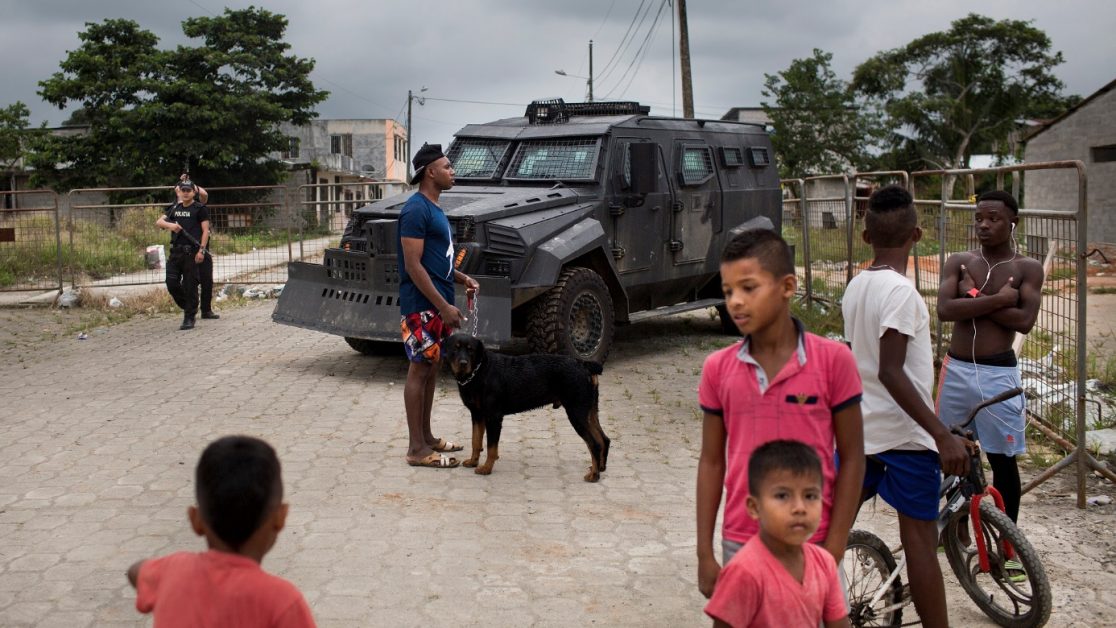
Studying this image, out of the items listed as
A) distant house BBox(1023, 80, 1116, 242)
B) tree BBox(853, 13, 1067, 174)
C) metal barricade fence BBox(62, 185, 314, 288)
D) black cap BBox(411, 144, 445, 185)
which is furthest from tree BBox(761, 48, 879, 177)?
black cap BBox(411, 144, 445, 185)

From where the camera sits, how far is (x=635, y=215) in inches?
393

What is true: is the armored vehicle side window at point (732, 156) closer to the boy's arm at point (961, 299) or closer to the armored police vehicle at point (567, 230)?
the armored police vehicle at point (567, 230)

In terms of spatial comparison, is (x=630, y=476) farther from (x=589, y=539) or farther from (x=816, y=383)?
(x=816, y=383)

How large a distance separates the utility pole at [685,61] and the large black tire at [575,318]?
16.8 m

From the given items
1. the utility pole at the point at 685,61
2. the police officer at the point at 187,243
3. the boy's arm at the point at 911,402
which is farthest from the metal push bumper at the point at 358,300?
the utility pole at the point at 685,61

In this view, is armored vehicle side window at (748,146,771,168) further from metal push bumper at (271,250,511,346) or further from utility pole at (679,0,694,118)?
utility pole at (679,0,694,118)

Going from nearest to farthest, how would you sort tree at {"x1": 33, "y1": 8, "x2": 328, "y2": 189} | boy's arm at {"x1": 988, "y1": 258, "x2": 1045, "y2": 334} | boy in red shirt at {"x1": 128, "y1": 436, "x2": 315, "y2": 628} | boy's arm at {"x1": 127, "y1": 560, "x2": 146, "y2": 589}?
boy in red shirt at {"x1": 128, "y1": 436, "x2": 315, "y2": 628}
boy's arm at {"x1": 127, "y1": 560, "x2": 146, "y2": 589}
boy's arm at {"x1": 988, "y1": 258, "x2": 1045, "y2": 334}
tree at {"x1": 33, "y1": 8, "x2": 328, "y2": 189}

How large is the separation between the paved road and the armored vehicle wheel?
7.2 inches

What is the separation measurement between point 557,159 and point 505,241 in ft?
5.03

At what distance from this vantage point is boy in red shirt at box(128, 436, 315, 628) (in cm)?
225

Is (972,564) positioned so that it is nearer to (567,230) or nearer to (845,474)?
(845,474)

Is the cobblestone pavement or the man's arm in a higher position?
the man's arm

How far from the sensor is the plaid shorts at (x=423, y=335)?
6.45m

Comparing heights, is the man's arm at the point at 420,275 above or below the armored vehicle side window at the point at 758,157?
below
